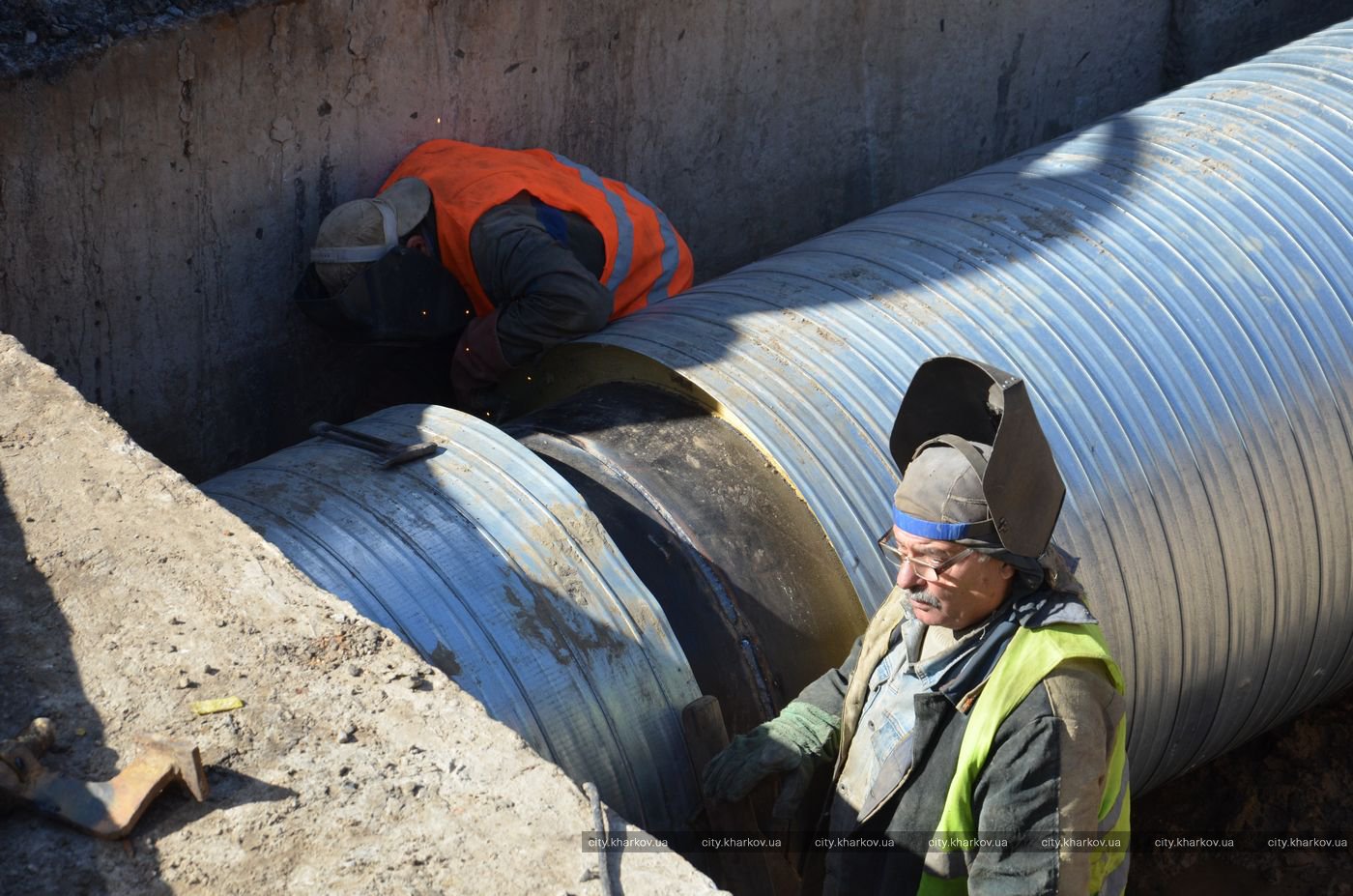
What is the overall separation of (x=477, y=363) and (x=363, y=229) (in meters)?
0.50

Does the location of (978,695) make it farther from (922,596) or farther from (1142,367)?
(1142,367)

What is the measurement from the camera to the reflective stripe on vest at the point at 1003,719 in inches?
92.2

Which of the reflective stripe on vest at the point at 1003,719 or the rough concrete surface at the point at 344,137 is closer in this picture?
the reflective stripe on vest at the point at 1003,719

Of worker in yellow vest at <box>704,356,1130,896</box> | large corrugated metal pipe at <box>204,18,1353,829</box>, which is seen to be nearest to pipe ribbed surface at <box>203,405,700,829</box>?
large corrugated metal pipe at <box>204,18,1353,829</box>

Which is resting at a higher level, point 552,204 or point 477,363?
point 552,204

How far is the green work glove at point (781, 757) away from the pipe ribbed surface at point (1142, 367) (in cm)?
42

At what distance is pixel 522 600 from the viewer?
2.95 meters

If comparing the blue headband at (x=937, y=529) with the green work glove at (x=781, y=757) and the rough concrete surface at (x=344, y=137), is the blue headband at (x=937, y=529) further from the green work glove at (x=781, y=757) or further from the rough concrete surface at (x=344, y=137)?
the rough concrete surface at (x=344, y=137)

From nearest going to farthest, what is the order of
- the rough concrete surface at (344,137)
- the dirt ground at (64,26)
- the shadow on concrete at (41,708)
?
1. the shadow on concrete at (41,708)
2. the dirt ground at (64,26)
3. the rough concrete surface at (344,137)

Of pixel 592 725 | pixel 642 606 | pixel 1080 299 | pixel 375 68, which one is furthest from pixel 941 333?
pixel 375 68

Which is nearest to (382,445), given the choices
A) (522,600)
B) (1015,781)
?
(522,600)

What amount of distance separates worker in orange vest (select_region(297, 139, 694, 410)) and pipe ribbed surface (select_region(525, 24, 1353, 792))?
0.23 metres

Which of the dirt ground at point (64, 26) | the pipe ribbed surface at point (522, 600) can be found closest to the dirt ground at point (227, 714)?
the pipe ribbed surface at point (522, 600)

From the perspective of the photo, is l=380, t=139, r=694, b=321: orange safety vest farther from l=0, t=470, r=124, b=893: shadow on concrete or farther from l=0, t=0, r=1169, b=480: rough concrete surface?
l=0, t=470, r=124, b=893: shadow on concrete
